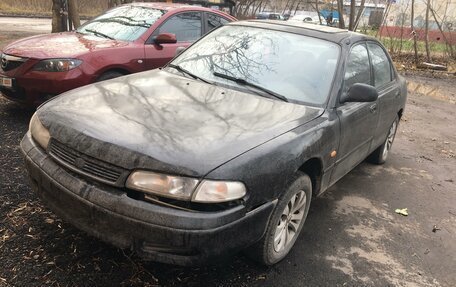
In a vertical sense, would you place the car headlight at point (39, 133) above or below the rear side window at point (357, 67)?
below

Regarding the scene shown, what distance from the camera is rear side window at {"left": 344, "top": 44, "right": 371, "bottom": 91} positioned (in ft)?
12.5

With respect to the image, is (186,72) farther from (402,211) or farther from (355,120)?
(402,211)

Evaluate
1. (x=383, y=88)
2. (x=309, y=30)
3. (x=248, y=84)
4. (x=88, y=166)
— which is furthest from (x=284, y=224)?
(x=383, y=88)

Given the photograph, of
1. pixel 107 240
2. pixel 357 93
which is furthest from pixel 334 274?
pixel 107 240

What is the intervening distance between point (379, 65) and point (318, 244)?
235 cm

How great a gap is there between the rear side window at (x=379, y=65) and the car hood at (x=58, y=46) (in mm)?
3197

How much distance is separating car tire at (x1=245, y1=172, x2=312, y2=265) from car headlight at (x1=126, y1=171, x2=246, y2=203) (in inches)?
22.1

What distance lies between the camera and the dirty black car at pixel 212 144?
2.33m

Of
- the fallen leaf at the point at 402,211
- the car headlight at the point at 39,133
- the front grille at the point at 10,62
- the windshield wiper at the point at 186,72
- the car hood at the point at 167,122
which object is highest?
the windshield wiper at the point at 186,72

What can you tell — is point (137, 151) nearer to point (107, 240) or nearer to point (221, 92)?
point (107, 240)

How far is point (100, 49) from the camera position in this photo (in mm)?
5289

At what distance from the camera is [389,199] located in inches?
180

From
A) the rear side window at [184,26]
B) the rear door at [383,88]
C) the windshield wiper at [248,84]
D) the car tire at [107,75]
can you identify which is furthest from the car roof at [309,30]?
the rear side window at [184,26]

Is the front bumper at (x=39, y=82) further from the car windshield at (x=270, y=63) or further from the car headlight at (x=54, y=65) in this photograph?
the car windshield at (x=270, y=63)
